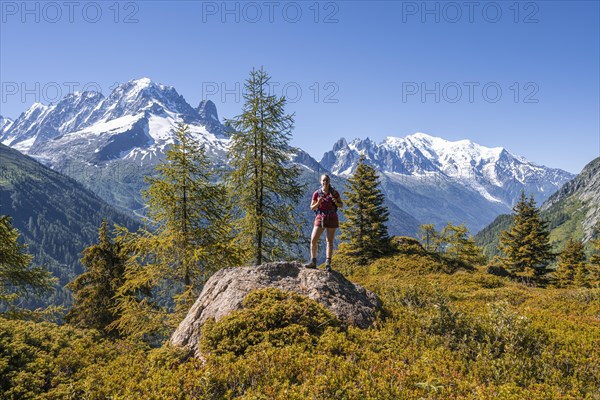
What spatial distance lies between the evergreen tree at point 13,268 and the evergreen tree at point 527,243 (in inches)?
1565

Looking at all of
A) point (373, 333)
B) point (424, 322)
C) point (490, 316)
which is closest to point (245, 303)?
point (373, 333)

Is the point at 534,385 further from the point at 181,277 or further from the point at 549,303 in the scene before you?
the point at 181,277

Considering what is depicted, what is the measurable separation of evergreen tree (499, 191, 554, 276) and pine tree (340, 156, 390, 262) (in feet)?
46.7

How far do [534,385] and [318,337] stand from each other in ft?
13.0

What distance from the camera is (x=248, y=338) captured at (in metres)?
7.02

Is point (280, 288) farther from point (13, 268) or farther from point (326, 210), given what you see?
point (13, 268)

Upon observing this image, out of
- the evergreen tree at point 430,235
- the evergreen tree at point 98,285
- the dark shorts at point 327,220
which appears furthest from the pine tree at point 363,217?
the dark shorts at point 327,220

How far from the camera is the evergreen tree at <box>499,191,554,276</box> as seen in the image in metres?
33.9

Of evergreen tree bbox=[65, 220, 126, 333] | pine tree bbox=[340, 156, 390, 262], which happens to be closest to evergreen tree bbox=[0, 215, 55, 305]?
evergreen tree bbox=[65, 220, 126, 333]

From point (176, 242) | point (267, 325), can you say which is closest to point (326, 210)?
point (267, 325)

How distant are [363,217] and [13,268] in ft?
86.9

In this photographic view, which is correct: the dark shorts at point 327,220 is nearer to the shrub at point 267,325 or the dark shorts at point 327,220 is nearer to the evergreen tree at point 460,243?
the shrub at point 267,325

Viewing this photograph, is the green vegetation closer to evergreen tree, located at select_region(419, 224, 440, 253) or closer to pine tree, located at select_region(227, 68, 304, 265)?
pine tree, located at select_region(227, 68, 304, 265)

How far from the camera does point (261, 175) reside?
17.0m
